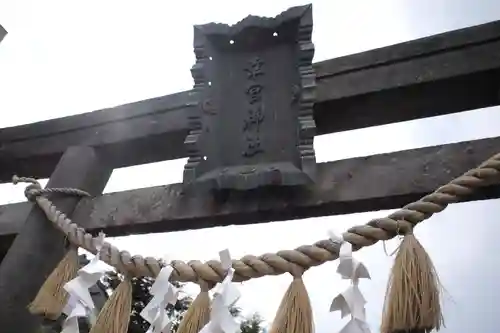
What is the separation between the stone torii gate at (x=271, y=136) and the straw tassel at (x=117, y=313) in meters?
0.29

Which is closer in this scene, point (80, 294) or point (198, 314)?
point (198, 314)

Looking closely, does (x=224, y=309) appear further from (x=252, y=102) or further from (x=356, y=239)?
(x=252, y=102)

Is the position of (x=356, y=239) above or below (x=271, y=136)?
below

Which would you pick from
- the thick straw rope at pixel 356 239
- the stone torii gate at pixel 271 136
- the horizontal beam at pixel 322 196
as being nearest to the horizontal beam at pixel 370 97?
the stone torii gate at pixel 271 136

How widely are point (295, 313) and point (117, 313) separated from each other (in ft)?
1.06

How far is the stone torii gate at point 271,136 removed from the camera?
1063 mm

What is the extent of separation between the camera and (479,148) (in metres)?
0.99

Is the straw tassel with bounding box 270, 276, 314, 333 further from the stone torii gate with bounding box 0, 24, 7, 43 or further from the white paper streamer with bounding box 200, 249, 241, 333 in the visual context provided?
the stone torii gate with bounding box 0, 24, 7, 43

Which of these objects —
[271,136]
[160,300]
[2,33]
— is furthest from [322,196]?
[2,33]

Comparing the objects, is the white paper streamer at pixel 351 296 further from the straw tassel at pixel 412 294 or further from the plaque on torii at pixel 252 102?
the plaque on torii at pixel 252 102

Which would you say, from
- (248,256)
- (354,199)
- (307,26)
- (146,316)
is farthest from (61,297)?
(307,26)

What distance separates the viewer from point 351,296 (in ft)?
2.37

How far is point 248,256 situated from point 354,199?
32 cm

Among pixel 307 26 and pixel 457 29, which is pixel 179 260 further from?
pixel 457 29
